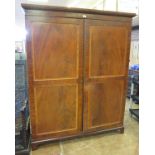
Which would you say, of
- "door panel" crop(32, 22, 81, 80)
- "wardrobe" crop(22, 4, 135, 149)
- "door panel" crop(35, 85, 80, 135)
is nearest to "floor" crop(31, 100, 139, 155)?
"wardrobe" crop(22, 4, 135, 149)

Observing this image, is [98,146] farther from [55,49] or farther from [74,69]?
[55,49]

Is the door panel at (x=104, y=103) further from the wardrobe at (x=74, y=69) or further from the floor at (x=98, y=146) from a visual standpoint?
the floor at (x=98, y=146)

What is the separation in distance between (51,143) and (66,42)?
1471 millimetres

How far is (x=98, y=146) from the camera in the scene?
230cm

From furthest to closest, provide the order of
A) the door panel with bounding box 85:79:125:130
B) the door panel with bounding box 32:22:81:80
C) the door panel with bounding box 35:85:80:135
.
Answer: the door panel with bounding box 85:79:125:130
the door panel with bounding box 35:85:80:135
the door panel with bounding box 32:22:81:80

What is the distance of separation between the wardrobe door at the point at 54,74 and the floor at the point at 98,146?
0.57 ft

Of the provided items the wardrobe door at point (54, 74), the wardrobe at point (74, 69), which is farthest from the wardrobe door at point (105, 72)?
the wardrobe door at point (54, 74)

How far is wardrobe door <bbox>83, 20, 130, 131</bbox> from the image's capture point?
2199mm

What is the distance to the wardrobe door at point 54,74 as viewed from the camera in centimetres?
199

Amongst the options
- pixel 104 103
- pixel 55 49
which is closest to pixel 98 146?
pixel 104 103

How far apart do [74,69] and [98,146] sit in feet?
3.82

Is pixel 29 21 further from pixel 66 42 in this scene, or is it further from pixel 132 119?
pixel 132 119

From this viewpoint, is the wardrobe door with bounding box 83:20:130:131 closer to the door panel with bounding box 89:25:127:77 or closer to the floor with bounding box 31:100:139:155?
the door panel with bounding box 89:25:127:77
